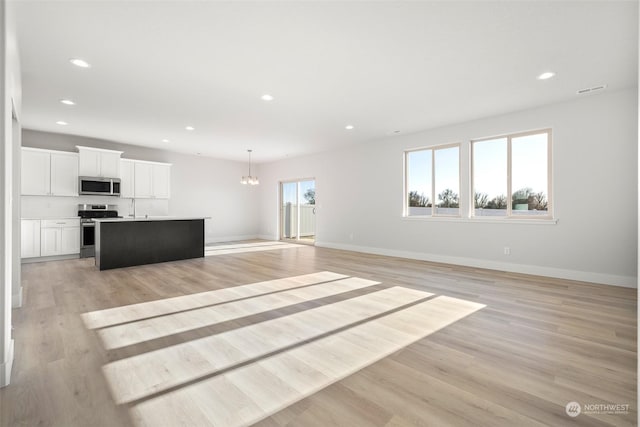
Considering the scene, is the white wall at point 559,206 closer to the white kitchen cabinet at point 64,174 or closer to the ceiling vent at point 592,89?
the ceiling vent at point 592,89

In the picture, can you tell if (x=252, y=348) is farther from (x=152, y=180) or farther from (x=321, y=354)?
(x=152, y=180)

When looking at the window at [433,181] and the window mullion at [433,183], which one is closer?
the window at [433,181]

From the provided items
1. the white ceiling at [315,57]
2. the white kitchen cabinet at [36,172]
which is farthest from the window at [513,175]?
the white kitchen cabinet at [36,172]

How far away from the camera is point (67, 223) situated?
6.33 meters

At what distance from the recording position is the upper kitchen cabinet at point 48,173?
601 centimetres

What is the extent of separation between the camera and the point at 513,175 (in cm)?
525

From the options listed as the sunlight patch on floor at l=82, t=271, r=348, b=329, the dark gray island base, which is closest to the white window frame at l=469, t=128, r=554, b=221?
the sunlight patch on floor at l=82, t=271, r=348, b=329

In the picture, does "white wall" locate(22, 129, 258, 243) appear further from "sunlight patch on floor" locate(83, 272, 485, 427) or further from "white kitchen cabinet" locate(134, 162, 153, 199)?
"sunlight patch on floor" locate(83, 272, 485, 427)

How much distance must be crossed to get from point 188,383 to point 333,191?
674 cm

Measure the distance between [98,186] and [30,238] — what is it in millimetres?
1545

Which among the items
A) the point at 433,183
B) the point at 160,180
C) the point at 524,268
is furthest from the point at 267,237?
the point at 524,268

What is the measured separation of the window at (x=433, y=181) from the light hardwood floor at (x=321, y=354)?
2284mm

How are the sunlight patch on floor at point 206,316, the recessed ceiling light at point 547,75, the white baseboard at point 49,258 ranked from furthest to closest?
Answer: the white baseboard at point 49,258 → the recessed ceiling light at point 547,75 → the sunlight patch on floor at point 206,316

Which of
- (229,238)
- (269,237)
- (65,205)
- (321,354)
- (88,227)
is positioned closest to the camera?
(321,354)
